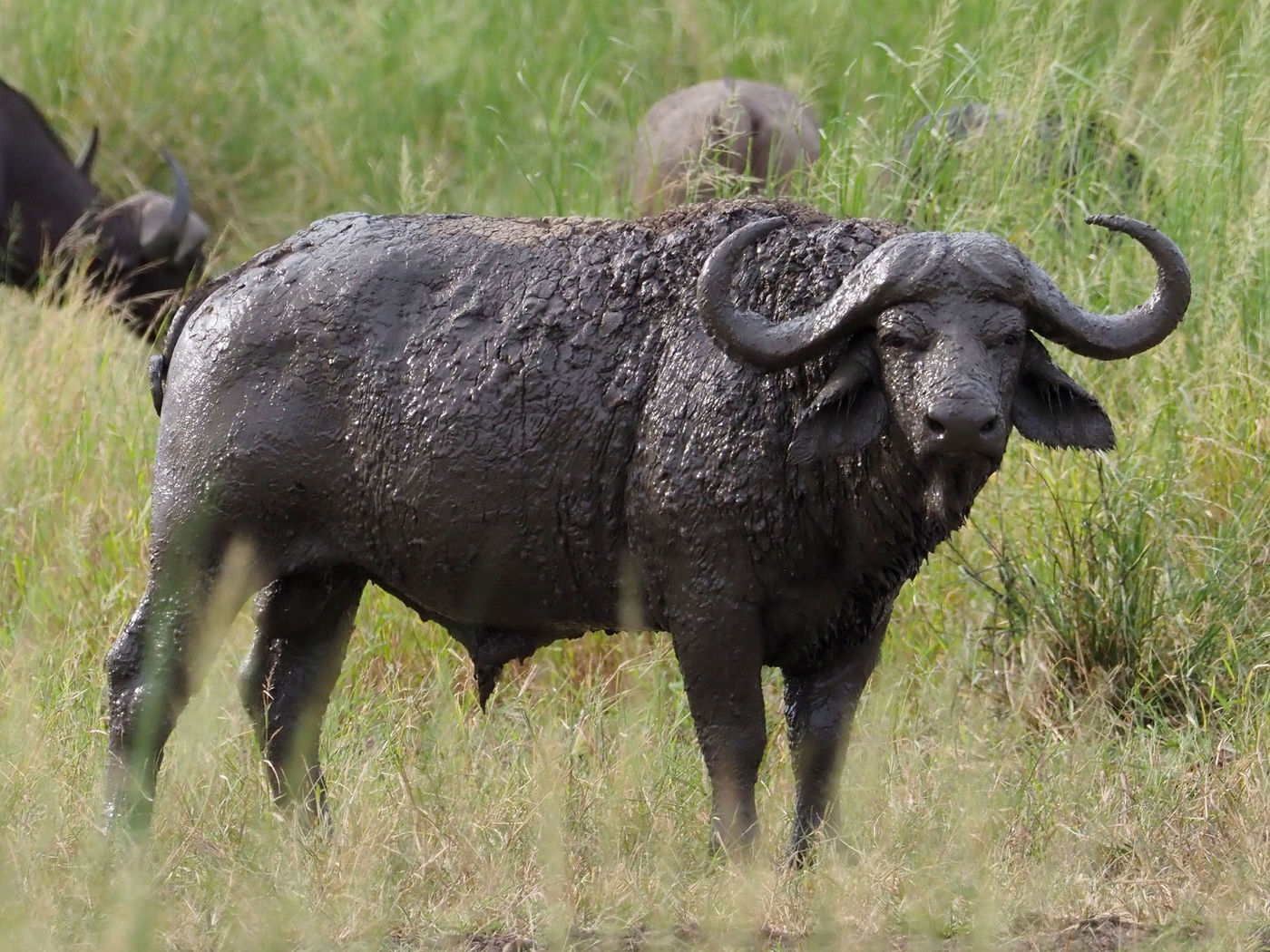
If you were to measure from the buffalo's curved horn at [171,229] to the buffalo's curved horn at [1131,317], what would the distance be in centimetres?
771

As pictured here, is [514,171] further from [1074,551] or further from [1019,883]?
[1019,883]

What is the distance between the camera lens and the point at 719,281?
159 inches

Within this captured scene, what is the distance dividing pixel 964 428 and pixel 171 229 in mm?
8014

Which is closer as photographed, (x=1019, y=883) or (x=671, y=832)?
(x=1019, y=883)

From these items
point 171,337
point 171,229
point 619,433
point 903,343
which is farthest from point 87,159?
point 903,343

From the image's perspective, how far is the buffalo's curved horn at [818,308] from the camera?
155 inches

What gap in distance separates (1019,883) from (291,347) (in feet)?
6.99

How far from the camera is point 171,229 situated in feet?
35.9

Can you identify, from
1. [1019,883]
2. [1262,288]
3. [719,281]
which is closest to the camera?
[719,281]

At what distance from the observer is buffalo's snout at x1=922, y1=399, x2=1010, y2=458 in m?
3.76

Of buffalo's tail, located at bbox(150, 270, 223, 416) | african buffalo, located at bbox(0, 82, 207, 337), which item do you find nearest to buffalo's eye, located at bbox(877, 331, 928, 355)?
buffalo's tail, located at bbox(150, 270, 223, 416)

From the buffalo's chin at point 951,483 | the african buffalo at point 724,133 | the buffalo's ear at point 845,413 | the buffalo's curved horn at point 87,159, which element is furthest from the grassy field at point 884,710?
the buffalo's curved horn at point 87,159

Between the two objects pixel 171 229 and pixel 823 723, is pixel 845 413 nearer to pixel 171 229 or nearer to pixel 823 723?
pixel 823 723

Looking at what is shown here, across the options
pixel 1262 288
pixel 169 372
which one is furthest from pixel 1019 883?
pixel 1262 288
